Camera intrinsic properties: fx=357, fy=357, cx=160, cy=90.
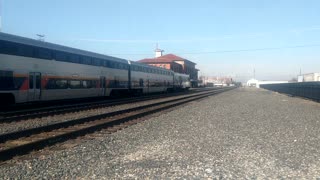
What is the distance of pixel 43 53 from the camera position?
2117cm

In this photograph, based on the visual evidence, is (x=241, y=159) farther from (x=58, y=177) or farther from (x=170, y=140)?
(x=58, y=177)

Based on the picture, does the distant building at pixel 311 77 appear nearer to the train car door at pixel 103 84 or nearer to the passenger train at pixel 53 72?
→ the passenger train at pixel 53 72

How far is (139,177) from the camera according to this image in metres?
6.45

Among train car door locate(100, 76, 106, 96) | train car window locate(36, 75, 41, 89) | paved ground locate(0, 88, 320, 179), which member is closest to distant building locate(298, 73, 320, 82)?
train car door locate(100, 76, 106, 96)

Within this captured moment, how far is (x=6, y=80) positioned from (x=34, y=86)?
2.33 m

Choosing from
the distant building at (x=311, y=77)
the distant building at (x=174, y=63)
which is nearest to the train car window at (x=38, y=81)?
the distant building at (x=311, y=77)

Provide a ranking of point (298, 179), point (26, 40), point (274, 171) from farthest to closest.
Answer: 1. point (26, 40)
2. point (274, 171)
3. point (298, 179)

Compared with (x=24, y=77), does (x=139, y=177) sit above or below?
below

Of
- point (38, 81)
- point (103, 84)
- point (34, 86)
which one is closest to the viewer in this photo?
point (34, 86)

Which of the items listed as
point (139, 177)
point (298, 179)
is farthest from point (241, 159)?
point (139, 177)

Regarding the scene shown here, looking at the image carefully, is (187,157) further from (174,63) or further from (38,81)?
(174,63)

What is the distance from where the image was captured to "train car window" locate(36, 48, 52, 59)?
20653mm

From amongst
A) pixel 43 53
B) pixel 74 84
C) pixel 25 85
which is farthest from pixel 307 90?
pixel 25 85

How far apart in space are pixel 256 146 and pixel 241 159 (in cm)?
184
